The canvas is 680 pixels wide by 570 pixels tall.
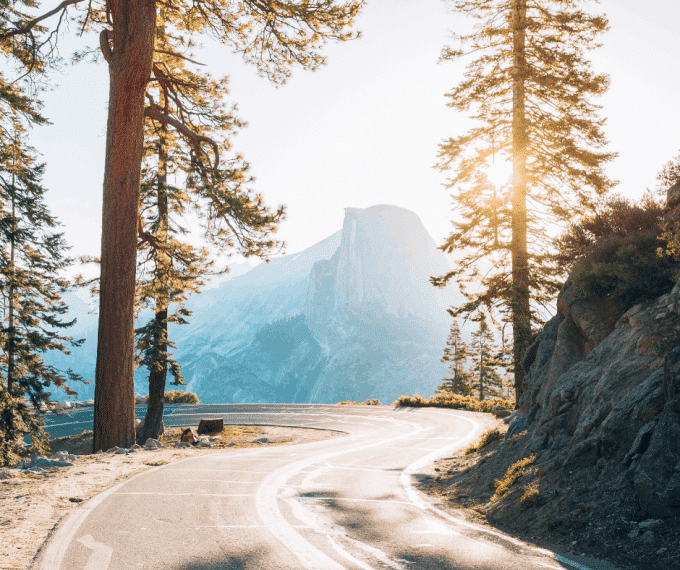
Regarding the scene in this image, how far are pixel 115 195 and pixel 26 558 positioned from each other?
8.51 m

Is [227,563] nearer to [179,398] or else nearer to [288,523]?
[288,523]

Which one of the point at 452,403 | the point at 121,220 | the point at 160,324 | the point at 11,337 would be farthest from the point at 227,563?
the point at 452,403

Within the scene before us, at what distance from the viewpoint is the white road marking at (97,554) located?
3.84m

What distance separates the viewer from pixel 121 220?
1090 cm

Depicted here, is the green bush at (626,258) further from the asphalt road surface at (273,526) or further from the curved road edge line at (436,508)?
the asphalt road surface at (273,526)

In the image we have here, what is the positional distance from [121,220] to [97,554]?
829 centimetres

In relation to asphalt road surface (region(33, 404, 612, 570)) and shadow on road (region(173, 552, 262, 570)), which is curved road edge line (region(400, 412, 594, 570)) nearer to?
asphalt road surface (region(33, 404, 612, 570))

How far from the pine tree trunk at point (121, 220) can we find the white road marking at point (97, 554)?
6631mm

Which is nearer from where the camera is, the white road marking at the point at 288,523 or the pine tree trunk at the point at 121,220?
the white road marking at the point at 288,523

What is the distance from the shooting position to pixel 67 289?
55.3 feet

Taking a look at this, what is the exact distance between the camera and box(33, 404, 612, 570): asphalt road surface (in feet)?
13.5

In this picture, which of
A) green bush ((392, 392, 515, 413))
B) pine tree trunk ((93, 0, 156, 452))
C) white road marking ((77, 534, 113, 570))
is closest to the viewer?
white road marking ((77, 534, 113, 570))

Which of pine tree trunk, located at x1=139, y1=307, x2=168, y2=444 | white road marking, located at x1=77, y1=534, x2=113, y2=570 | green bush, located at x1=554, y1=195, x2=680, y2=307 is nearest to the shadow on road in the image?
white road marking, located at x1=77, y1=534, x2=113, y2=570

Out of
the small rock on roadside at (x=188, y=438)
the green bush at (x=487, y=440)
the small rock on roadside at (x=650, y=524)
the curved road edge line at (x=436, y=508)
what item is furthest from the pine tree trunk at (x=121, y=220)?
the small rock on roadside at (x=650, y=524)
